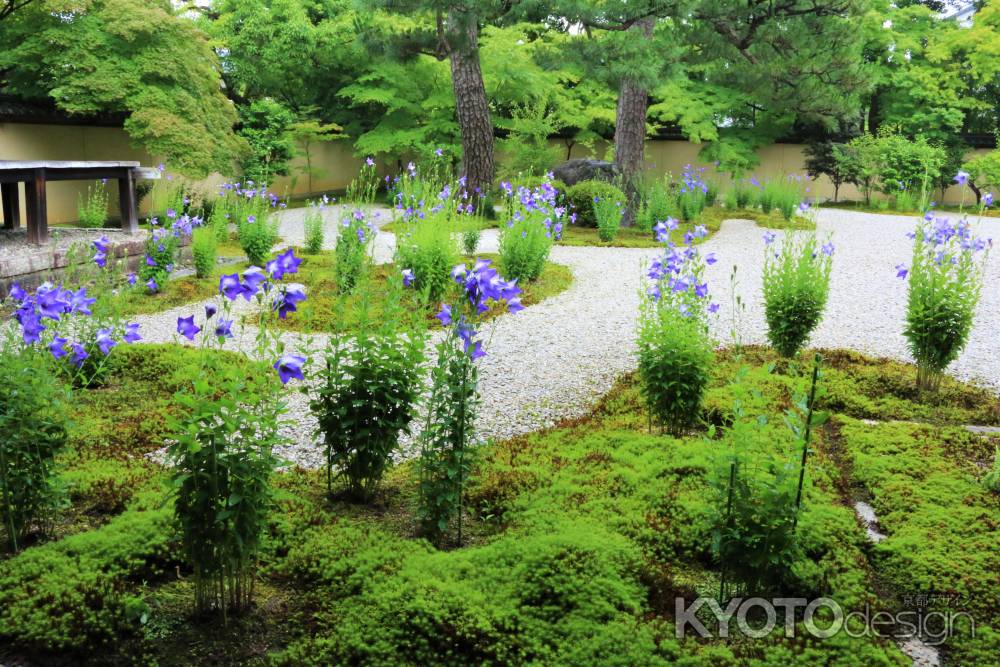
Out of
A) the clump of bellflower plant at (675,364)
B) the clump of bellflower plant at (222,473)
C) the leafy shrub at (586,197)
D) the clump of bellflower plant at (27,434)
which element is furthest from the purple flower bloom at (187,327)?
the leafy shrub at (586,197)

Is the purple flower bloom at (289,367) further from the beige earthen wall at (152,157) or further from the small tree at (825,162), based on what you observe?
the small tree at (825,162)

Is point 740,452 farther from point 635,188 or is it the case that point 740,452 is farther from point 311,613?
point 635,188

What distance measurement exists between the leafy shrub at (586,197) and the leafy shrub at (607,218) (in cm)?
78

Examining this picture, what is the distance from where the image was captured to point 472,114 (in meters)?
10.9

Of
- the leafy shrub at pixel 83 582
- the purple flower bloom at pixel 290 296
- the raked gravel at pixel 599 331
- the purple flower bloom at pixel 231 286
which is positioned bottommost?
the leafy shrub at pixel 83 582

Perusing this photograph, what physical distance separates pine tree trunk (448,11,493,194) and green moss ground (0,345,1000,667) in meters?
8.16

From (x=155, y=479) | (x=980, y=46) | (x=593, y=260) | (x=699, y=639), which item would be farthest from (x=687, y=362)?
(x=980, y=46)

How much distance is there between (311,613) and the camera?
7.05 feet

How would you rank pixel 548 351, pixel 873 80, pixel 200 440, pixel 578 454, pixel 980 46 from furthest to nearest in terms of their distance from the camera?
pixel 980 46 → pixel 873 80 → pixel 548 351 → pixel 578 454 → pixel 200 440

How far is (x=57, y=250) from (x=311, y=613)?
5.53 metres

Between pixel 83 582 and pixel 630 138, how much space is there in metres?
10.4

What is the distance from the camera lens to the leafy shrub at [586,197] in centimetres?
1079

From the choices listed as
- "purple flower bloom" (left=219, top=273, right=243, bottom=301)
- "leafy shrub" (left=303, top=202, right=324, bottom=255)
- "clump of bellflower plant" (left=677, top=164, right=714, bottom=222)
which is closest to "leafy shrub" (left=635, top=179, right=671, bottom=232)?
"clump of bellflower plant" (left=677, top=164, right=714, bottom=222)

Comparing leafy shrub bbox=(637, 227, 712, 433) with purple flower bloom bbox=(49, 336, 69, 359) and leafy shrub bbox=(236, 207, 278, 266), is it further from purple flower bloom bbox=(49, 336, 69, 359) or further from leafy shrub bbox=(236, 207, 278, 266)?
leafy shrub bbox=(236, 207, 278, 266)
